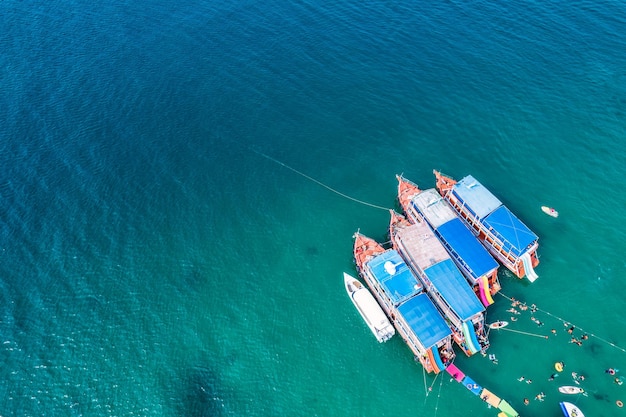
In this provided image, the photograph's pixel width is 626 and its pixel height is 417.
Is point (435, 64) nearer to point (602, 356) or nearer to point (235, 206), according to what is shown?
point (235, 206)

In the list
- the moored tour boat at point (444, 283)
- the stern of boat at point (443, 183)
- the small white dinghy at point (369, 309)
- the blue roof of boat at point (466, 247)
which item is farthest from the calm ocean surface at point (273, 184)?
the blue roof of boat at point (466, 247)

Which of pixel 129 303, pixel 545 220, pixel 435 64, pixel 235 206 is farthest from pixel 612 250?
pixel 129 303

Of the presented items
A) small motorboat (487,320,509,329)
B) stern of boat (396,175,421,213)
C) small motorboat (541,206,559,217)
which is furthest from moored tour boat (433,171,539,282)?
small motorboat (541,206,559,217)

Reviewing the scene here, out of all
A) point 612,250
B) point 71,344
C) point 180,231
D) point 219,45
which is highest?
point 219,45

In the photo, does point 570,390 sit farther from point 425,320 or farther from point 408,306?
point 408,306

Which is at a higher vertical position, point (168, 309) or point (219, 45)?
point (219, 45)

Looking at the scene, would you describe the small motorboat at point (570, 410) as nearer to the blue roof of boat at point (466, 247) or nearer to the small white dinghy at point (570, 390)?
the small white dinghy at point (570, 390)

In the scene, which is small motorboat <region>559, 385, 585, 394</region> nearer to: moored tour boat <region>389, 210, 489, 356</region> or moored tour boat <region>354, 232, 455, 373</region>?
moored tour boat <region>389, 210, 489, 356</region>
